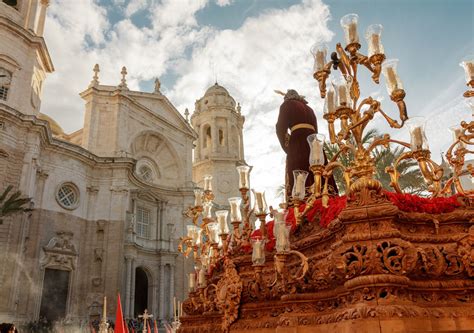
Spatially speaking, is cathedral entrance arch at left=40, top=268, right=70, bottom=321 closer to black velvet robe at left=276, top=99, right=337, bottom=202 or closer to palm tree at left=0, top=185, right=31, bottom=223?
palm tree at left=0, top=185, right=31, bottom=223

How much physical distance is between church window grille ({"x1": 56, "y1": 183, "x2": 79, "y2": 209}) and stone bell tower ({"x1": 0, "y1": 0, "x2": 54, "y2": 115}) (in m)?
4.94

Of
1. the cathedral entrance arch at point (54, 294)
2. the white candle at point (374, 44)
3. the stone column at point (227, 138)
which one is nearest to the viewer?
the white candle at point (374, 44)

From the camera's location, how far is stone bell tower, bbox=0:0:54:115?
892 inches

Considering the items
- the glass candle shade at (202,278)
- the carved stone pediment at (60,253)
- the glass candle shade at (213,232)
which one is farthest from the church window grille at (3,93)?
the glass candle shade at (202,278)

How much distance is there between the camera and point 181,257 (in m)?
30.9

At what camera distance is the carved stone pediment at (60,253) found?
23030 mm

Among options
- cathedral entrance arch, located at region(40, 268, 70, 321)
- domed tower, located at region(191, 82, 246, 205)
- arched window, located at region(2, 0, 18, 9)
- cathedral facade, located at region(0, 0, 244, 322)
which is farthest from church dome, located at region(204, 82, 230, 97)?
cathedral entrance arch, located at region(40, 268, 70, 321)

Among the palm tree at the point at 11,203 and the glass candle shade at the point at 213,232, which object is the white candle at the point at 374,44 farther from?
the palm tree at the point at 11,203

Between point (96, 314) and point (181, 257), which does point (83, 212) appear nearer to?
point (96, 314)

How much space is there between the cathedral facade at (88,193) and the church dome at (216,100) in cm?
731

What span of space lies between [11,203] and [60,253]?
594 cm

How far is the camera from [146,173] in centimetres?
3272

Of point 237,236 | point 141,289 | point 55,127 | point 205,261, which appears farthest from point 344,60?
point 55,127

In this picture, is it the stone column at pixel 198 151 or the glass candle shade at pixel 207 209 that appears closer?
the glass candle shade at pixel 207 209
